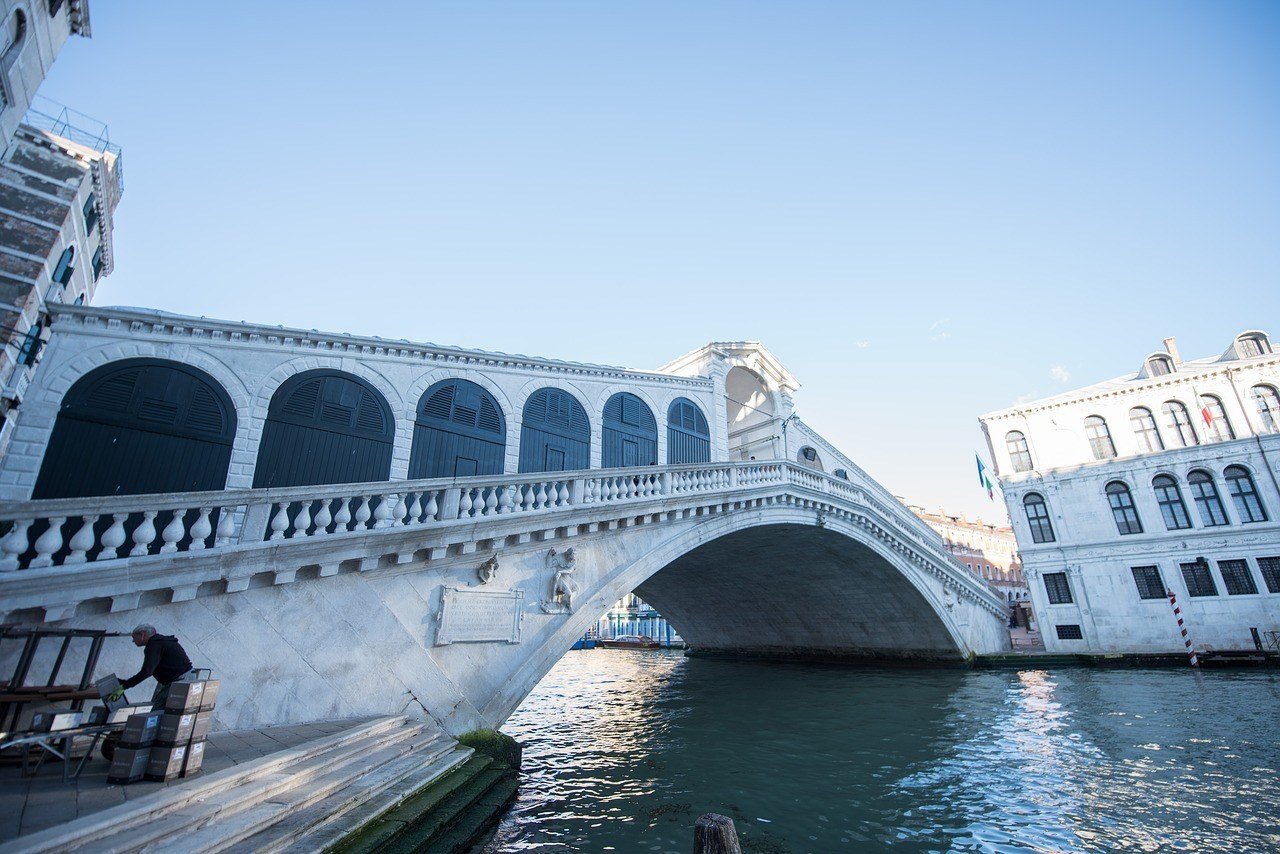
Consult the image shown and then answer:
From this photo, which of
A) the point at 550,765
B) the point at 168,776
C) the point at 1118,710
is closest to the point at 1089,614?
the point at 1118,710

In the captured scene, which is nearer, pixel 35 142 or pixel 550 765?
pixel 550 765

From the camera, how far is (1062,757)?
941 centimetres

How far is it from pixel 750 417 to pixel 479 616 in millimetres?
16799

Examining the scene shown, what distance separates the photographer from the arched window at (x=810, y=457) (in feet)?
77.8

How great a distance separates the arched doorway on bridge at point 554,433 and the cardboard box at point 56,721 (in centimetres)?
939

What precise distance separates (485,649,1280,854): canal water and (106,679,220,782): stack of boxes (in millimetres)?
3307

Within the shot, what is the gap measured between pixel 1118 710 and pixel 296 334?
19989 mm

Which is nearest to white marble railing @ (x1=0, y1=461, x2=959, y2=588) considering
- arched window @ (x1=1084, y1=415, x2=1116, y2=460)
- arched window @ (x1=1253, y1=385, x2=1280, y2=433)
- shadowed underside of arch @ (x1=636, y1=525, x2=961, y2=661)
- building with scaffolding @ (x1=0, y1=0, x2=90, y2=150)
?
shadowed underside of arch @ (x1=636, y1=525, x2=961, y2=661)

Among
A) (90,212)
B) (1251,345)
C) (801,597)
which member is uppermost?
(1251,345)

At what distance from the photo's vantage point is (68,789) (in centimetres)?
437

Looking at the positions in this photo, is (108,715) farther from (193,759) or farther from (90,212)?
(90,212)

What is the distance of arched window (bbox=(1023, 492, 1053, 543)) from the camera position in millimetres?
26922

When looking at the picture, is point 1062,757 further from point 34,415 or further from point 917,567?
point 34,415

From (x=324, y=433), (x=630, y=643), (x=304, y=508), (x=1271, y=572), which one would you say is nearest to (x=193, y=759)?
(x=304, y=508)
